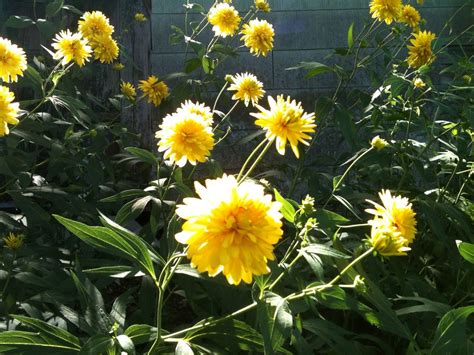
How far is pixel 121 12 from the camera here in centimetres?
345

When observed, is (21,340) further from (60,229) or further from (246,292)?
(60,229)

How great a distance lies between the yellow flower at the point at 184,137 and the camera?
1.32 metres

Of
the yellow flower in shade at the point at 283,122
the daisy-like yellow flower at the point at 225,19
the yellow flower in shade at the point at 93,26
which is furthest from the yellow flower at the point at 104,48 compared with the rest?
the yellow flower in shade at the point at 283,122

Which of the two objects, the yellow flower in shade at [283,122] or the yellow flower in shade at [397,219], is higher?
the yellow flower in shade at [283,122]

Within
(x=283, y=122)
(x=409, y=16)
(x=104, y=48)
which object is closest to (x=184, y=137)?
(x=283, y=122)

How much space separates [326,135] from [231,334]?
105 inches

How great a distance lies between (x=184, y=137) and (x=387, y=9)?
1319 millimetres

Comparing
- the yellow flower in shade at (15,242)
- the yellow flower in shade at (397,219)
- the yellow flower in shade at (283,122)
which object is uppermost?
the yellow flower in shade at (283,122)

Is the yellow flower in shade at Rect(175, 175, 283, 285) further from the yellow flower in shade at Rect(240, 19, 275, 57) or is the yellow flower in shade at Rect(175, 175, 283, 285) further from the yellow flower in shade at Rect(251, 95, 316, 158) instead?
the yellow flower in shade at Rect(240, 19, 275, 57)

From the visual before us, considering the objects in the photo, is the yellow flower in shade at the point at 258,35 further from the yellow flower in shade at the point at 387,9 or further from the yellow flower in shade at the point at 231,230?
the yellow flower in shade at the point at 231,230

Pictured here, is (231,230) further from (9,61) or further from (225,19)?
(225,19)

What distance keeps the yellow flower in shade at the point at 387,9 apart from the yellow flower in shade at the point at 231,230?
157 centimetres

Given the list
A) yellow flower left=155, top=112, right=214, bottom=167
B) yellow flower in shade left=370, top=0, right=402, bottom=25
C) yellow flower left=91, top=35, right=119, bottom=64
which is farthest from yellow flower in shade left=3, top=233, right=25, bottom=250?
yellow flower in shade left=370, top=0, right=402, bottom=25

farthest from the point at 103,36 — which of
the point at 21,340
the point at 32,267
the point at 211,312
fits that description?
the point at 21,340
